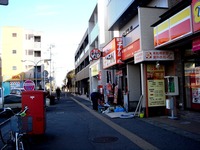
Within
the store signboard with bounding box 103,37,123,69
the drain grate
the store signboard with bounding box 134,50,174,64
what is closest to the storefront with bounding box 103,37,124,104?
the store signboard with bounding box 103,37,123,69

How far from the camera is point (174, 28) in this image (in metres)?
10.3

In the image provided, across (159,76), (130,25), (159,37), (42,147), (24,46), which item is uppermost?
(24,46)

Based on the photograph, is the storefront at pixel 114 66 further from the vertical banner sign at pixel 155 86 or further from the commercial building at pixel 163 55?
the vertical banner sign at pixel 155 86

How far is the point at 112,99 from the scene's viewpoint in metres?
21.1

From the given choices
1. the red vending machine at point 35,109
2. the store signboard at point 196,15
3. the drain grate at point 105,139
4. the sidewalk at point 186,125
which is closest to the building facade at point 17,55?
the sidewalk at point 186,125

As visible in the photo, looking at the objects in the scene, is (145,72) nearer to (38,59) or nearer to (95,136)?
(95,136)

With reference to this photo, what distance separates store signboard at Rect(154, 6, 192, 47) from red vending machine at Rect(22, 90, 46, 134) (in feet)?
19.2

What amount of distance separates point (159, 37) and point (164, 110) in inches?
159

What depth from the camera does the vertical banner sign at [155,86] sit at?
13.1 metres

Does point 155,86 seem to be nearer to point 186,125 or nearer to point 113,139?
point 186,125

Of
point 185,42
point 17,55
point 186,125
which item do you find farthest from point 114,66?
point 17,55

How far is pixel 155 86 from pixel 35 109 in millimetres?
7156

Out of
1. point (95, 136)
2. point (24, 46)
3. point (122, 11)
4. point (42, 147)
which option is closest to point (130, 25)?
point (122, 11)

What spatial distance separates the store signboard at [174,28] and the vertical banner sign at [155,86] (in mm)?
1701
